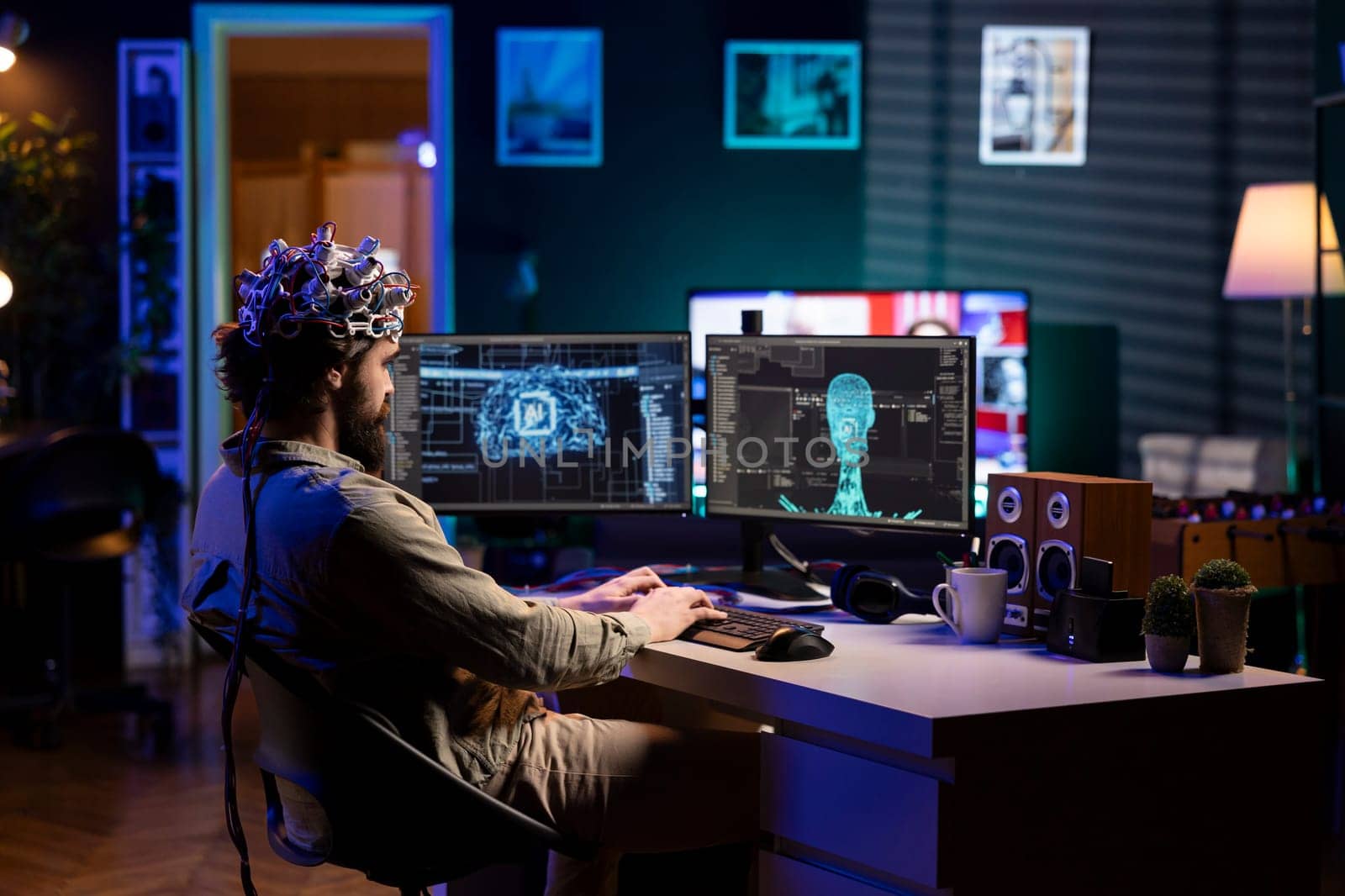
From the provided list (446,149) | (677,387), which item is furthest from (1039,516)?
(446,149)

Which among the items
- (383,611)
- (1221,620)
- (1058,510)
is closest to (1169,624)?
(1221,620)

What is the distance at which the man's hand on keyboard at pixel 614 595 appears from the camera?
2109 millimetres

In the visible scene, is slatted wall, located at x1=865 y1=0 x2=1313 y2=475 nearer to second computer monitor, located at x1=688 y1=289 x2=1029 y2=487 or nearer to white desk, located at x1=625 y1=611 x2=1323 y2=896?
second computer monitor, located at x1=688 y1=289 x2=1029 y2=487

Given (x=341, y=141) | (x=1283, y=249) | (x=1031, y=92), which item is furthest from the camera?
(x=341, y=141)

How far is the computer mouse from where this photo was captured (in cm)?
189

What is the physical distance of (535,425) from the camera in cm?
262

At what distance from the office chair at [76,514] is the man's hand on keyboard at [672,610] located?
2621mm

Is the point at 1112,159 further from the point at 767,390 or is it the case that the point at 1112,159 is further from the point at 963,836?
the point at 963,836

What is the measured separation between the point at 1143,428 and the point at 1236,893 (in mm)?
4246

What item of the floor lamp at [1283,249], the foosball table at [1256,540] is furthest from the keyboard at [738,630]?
the floor lamp at [1283,249]

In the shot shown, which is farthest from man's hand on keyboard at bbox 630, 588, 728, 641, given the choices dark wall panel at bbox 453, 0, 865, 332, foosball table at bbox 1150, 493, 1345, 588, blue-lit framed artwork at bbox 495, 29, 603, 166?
blue-lit framed artwork at bbox 495, 29, 603, 166

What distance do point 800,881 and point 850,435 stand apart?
2.81 ft

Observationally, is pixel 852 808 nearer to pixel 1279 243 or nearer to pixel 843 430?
pixel 843 430

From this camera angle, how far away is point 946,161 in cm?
573
